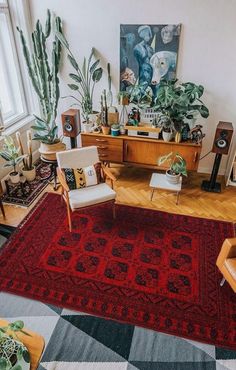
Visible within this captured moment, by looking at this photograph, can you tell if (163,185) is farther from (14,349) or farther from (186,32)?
(14,349)

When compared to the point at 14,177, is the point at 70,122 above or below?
above

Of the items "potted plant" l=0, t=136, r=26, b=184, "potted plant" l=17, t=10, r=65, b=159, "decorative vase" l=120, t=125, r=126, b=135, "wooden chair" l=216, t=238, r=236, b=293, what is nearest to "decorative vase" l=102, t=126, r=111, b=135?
"decorative vase" l=120, t=125, r=126, b=135

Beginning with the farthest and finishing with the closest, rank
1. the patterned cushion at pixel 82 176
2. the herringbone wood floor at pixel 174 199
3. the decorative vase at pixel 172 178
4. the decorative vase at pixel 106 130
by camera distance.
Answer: the decorative vase at pixel 106 130 < the decorative vase at pixel 172 178 < the herringbone wood floor at pixel 174 199 < the patterned cushion at pixel 82 176

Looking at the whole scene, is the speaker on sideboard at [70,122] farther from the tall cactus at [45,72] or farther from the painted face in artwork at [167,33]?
the painted face in artwork at [167,33]

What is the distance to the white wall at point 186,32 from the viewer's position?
10.6ft

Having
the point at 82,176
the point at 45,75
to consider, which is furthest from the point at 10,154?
the point at 45,75

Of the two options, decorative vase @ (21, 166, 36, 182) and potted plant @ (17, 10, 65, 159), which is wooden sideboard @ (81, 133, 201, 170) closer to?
potted plant @ (17, 10, 65, 159)

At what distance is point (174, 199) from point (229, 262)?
4.70ft

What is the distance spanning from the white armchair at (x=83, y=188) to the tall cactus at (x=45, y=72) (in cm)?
69

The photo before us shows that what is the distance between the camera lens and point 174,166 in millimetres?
3432

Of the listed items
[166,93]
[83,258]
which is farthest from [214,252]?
[166,93]

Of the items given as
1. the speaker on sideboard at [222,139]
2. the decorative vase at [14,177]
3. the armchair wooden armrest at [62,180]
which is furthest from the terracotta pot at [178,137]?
the decorative vase at [14,177]

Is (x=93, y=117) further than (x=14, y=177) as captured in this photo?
Yes

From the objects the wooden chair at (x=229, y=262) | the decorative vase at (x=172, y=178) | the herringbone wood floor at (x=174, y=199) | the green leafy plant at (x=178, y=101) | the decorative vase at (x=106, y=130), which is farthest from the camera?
the decorative vase at (x=106, y=130)
